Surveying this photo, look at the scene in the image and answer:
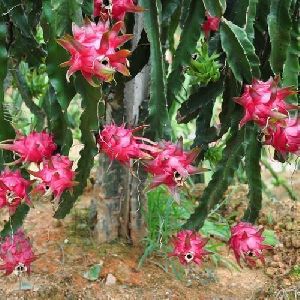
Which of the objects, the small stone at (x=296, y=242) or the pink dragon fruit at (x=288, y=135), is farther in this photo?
the small stone at (x=296, y=242)

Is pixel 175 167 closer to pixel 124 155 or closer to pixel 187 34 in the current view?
pixel 124 155

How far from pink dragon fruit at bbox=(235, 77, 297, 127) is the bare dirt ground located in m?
0.94

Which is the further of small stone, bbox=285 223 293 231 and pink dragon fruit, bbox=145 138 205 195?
small stone, bbox=285 223 293 231

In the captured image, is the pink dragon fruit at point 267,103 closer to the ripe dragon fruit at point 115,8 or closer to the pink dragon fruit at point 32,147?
the ripe dragon fruit at point 115,8

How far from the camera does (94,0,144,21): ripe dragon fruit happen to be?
4.92 feet

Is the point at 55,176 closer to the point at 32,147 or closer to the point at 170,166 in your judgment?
the point at 32,147

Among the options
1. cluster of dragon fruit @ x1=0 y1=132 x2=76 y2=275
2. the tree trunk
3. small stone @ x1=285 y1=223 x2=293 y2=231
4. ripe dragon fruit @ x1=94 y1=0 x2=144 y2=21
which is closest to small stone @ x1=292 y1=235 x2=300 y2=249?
small stone @ x1=285 y1=223 x2=293 y2=231

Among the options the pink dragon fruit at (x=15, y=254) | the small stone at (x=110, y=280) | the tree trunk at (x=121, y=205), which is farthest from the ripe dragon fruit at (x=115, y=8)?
the small stone at (x=110, y=280)

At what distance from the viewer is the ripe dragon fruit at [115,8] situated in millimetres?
1499

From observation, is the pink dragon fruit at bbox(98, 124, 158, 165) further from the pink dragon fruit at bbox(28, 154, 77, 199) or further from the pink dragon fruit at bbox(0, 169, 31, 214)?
the pink dragon fruit at bbox(0, 169, 31, 214)

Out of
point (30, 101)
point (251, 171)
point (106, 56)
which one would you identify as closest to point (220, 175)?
point (251, 171)

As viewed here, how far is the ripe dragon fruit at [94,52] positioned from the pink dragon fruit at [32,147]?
A: 27cm

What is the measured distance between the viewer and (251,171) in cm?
187

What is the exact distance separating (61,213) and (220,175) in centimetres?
50
